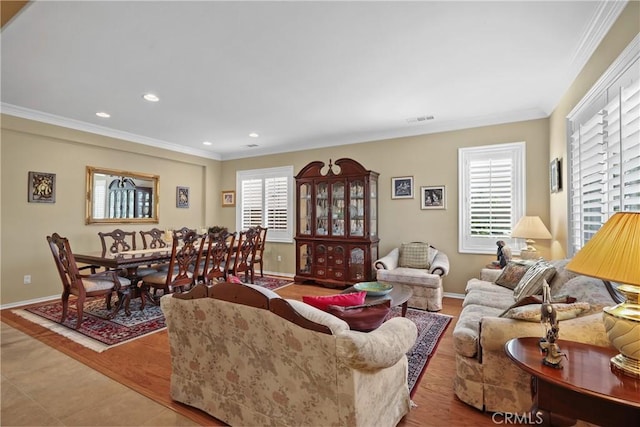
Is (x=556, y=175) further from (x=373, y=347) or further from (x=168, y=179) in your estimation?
(x=168, y=179)

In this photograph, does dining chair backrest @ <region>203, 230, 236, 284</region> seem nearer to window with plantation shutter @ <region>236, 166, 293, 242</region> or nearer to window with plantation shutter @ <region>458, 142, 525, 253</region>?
window with plantation shutter @ <region>236, 166, 293, 242</region>

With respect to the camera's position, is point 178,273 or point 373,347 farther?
point 178,273

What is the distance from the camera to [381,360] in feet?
Result: 4.40

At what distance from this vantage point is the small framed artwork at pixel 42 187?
4.25 m

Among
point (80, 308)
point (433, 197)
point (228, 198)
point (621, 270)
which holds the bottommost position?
point (80, 308)

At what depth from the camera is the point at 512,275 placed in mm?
3164

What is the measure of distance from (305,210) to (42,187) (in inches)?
155

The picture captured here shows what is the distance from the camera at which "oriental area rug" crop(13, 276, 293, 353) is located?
2996 mm

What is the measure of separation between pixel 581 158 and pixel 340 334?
9.87 ft

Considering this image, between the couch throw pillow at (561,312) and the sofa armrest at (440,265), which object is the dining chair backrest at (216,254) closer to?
the sofa armrest at (440,265)

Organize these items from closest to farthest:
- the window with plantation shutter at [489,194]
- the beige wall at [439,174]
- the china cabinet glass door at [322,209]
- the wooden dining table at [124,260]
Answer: the wooden dining table at [124,260] < the beige wall at [439,174] < the window with plantation shutter at [489,194] < the china cabinet glass door at [322,209]

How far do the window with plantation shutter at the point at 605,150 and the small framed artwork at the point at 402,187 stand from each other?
7.03ft

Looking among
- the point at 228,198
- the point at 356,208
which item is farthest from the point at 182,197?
the point at 356,208

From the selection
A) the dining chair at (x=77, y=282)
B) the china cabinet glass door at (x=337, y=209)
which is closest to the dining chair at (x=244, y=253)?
the china cabinet glass door at (x=337, y=209)
